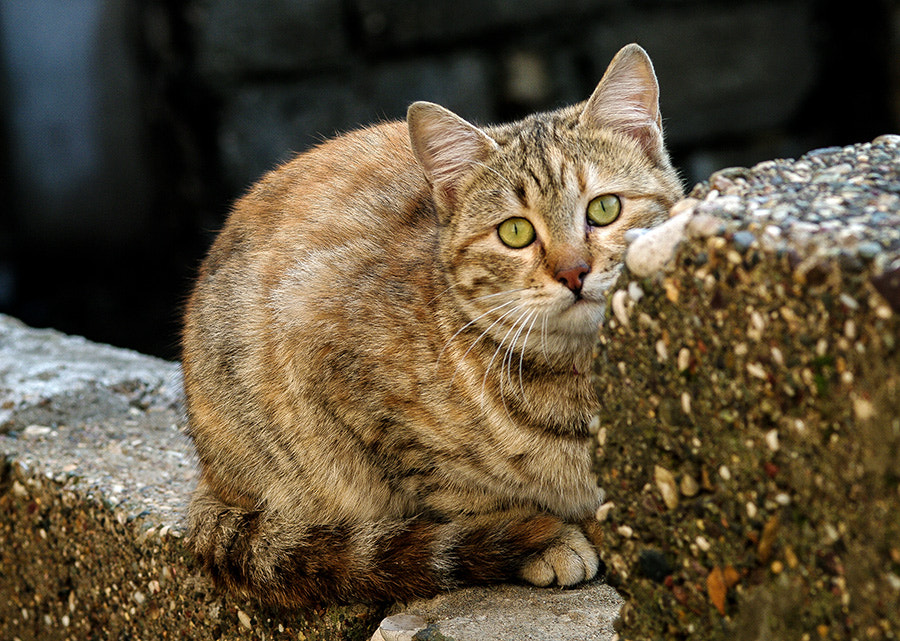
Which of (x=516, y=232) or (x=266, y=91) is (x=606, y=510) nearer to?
(x=516, y=232)

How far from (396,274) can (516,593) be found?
757 mm

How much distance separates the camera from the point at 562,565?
191 centimetres

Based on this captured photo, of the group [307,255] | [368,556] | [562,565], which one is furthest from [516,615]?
[307,255]

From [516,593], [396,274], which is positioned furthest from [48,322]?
[516,593]

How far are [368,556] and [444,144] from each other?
2.90ft

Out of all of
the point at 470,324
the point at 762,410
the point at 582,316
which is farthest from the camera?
the point at 470,324

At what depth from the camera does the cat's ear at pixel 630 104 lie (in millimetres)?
2057

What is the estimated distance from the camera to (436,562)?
75.4 inches

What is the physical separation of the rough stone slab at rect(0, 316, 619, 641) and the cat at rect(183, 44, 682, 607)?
0.09 metres

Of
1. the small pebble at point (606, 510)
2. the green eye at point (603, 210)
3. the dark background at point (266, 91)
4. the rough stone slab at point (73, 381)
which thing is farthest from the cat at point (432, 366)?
the dark background at point (266, 91)

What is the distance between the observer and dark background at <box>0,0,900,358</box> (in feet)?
18.1

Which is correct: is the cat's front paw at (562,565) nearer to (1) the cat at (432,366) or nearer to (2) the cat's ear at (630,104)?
(1) the cat at (432,366)

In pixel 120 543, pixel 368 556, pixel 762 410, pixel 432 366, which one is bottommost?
pixel 120 543

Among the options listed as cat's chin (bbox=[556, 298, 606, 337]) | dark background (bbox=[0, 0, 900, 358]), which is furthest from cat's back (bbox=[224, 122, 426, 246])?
dark background (bbox=[0, 0, 900, 358])
